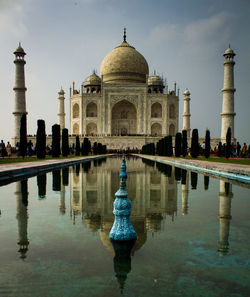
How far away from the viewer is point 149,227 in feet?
7.70

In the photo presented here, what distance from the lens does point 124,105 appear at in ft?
127

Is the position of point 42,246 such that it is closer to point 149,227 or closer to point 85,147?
point 149,227

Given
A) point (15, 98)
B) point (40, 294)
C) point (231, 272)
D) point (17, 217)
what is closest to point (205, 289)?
point (231, 272)

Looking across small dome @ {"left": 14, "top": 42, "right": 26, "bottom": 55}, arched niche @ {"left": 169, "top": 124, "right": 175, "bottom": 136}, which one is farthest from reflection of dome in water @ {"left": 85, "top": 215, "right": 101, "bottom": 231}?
arched niche @ {"left": 169, "top": 124, "right": 175, "bottom": 136}

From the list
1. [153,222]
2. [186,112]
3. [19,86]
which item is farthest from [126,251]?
[186,112]

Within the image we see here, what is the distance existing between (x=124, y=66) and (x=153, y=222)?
37.5 m

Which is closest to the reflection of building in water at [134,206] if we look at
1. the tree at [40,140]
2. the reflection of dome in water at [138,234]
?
the reflection of dome in water at [138,234]

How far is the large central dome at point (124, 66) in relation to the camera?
1489 inches

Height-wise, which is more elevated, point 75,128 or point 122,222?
point 75,128

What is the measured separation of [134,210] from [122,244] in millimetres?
1063

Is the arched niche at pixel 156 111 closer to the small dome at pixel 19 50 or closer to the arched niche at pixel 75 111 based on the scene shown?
the arched niche at pixel 75 111

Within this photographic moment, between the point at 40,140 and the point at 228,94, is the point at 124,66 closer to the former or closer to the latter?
the point at 228,94

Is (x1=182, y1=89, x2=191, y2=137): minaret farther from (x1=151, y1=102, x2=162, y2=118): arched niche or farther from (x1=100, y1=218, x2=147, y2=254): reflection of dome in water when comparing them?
(x1=100, y1=218, x2=147, y2=254): reflection of dome in water

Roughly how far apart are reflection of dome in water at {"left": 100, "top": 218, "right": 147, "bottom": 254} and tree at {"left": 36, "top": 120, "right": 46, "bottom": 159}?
11827mm
